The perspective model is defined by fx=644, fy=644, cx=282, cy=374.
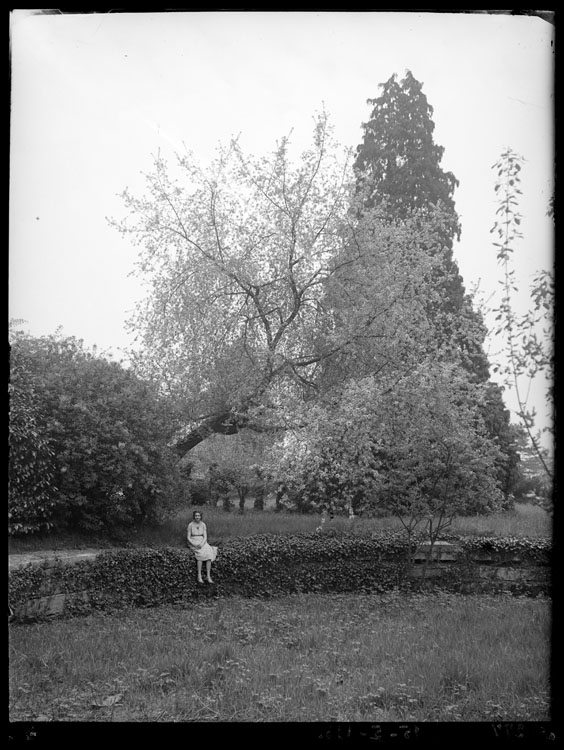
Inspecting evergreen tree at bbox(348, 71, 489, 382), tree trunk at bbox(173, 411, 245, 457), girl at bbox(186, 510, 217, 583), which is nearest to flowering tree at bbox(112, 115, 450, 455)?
tree trunk at bbox(173, 411, 245, 457)

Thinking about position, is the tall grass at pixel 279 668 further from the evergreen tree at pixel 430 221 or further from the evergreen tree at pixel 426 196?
the evergreen tree at pixel 426 196

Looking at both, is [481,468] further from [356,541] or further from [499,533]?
[356,541]

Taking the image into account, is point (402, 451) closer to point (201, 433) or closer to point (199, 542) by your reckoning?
point (201, 433)

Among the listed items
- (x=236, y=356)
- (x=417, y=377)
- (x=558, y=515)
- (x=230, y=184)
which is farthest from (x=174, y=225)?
(x=558, y=515)

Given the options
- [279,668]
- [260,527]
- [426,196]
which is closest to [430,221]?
[426,196]

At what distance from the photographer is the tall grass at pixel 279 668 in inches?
176

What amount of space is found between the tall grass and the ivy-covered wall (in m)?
0.29

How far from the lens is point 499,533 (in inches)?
314

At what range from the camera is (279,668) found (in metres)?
4.97

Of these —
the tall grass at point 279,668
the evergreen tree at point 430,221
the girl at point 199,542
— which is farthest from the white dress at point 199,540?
the evergreen tree at point 430,221

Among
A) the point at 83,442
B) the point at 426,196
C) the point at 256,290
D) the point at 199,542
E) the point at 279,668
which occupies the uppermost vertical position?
the point at 426,196

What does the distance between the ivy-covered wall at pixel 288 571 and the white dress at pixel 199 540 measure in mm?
95

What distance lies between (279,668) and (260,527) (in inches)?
103

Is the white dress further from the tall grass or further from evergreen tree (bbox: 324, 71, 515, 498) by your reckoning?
evergreen tree (bbox: 324, 71, 515, 498)
